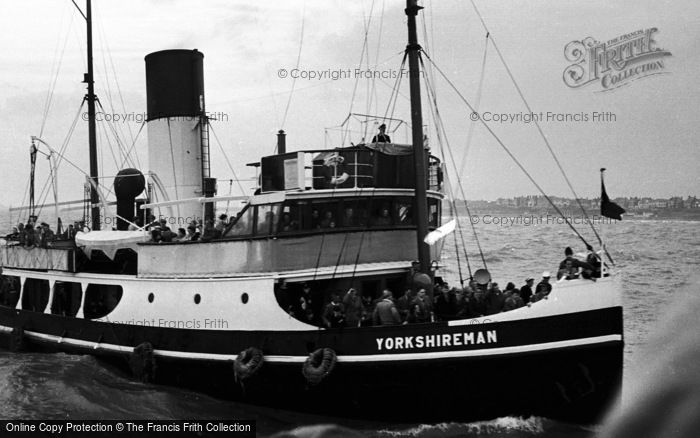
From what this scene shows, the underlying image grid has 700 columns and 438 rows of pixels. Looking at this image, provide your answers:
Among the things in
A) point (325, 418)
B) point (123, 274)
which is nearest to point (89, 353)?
point (123, 274)

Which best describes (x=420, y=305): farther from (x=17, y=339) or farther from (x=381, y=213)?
(x=17, y=339)

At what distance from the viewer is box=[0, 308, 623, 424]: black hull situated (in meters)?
11.0

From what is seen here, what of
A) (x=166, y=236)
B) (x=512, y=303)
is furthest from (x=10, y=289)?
(x=512, y=303)

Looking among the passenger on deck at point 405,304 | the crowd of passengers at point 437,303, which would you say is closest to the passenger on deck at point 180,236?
the crowd of passengers at point 437,303

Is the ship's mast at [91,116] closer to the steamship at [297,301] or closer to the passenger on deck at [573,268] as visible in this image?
the steamship at [297,301]

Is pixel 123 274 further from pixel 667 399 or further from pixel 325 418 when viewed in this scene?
pixel 667 399

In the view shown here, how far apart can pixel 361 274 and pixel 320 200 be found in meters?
1.62

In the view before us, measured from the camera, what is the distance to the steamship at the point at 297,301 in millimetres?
11117

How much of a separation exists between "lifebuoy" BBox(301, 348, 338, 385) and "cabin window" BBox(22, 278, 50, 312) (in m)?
8.90

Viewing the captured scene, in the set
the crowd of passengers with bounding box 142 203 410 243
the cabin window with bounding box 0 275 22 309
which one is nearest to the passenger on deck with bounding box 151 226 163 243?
the crowd of passengers with bounding box 142 203 410 243

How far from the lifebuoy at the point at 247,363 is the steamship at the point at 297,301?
0.08ft

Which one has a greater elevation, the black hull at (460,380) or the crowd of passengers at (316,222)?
the crowd of passengers at (316,222)

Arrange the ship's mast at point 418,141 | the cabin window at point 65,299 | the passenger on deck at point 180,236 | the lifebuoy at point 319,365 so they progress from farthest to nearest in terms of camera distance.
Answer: the cabin window at point 65,299, the passenger on deck at point 180,236, the ship's mast at point 418,141, the lifebuoy at point 319,365

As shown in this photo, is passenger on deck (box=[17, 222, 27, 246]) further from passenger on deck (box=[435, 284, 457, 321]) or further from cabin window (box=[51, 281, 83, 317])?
passenger on deck (box=[435, 284, 457, 321])
